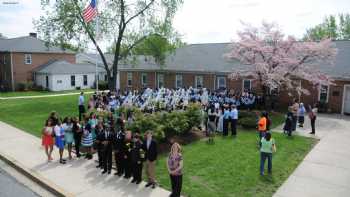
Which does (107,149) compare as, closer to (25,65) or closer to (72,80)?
(72,80)

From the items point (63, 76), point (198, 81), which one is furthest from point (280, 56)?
point (63, 76)

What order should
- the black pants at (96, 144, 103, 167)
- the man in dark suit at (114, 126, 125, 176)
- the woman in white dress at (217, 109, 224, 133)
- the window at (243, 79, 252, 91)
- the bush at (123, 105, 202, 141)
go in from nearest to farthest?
the man in dark suit at (114, 126, 125, 176) < the black pants at (96, 144, 103, 167) < the bush at (123, 105, 202, 141) < the woman in white dress at (217, 109, 224, 133) < the window at (243, 79, 252, 91)

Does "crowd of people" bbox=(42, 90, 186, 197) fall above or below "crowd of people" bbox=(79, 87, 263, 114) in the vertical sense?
below

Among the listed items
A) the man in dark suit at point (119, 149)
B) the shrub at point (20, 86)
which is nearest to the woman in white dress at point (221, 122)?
the man in dark suit at point (119, 149)

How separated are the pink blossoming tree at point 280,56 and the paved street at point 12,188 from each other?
14785mm

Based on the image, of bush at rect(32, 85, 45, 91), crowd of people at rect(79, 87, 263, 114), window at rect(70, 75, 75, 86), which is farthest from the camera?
window at rect(70, 75, 75, 86)

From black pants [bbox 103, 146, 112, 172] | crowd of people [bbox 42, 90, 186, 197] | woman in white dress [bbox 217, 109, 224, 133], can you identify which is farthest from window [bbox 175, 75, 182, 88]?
black pants [bbox 103, 146, 112, 172]

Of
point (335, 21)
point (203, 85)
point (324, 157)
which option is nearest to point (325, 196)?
point (324, 157)

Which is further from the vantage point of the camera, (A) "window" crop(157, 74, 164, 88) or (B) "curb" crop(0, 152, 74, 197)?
(A) "window" crop(157, 74, 164, 88)

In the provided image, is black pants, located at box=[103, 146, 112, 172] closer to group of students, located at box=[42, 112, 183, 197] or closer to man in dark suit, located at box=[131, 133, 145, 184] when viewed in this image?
group of students, located at box=[42, 112, 183, 197]

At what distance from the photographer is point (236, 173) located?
31.3 ft

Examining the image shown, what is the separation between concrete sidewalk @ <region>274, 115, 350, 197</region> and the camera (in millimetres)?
8406

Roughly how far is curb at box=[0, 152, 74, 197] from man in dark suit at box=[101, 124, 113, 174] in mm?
1610

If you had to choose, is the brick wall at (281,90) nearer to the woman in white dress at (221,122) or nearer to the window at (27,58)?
the woman in white dress at (221,122)
